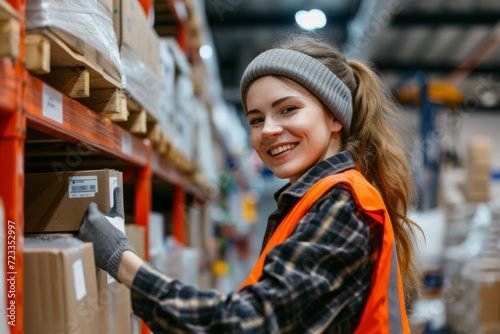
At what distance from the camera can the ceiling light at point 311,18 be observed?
11.2m

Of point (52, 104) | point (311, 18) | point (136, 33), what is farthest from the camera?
point (311, 18)

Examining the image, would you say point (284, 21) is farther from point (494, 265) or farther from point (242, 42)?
point (494, 265)

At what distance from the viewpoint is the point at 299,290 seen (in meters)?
1.64

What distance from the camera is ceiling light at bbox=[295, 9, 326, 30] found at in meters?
11.2

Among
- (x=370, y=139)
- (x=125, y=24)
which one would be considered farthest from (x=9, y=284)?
(x=125, y=24)

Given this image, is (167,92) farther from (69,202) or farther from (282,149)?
(282,149)

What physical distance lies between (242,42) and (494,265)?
32.8 ft

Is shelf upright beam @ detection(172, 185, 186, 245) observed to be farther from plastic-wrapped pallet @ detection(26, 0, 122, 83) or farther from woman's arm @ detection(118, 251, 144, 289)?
woman's arm @ detection(118, 251, 144, 289)

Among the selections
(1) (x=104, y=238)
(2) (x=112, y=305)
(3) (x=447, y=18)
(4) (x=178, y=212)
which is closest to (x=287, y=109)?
(1) (x=104, y=238)

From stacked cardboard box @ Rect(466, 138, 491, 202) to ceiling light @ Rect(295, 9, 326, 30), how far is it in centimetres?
423

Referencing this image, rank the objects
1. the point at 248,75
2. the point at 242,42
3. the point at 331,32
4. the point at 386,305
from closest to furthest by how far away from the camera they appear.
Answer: the point at 386,305 < the point at 248,75 < the point at 331,32 < the point at 242,42

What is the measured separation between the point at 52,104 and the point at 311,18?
9.95 metres

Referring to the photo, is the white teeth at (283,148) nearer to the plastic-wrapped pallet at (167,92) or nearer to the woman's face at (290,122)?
the woman's face at (290,122)

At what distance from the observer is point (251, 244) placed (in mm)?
20281
